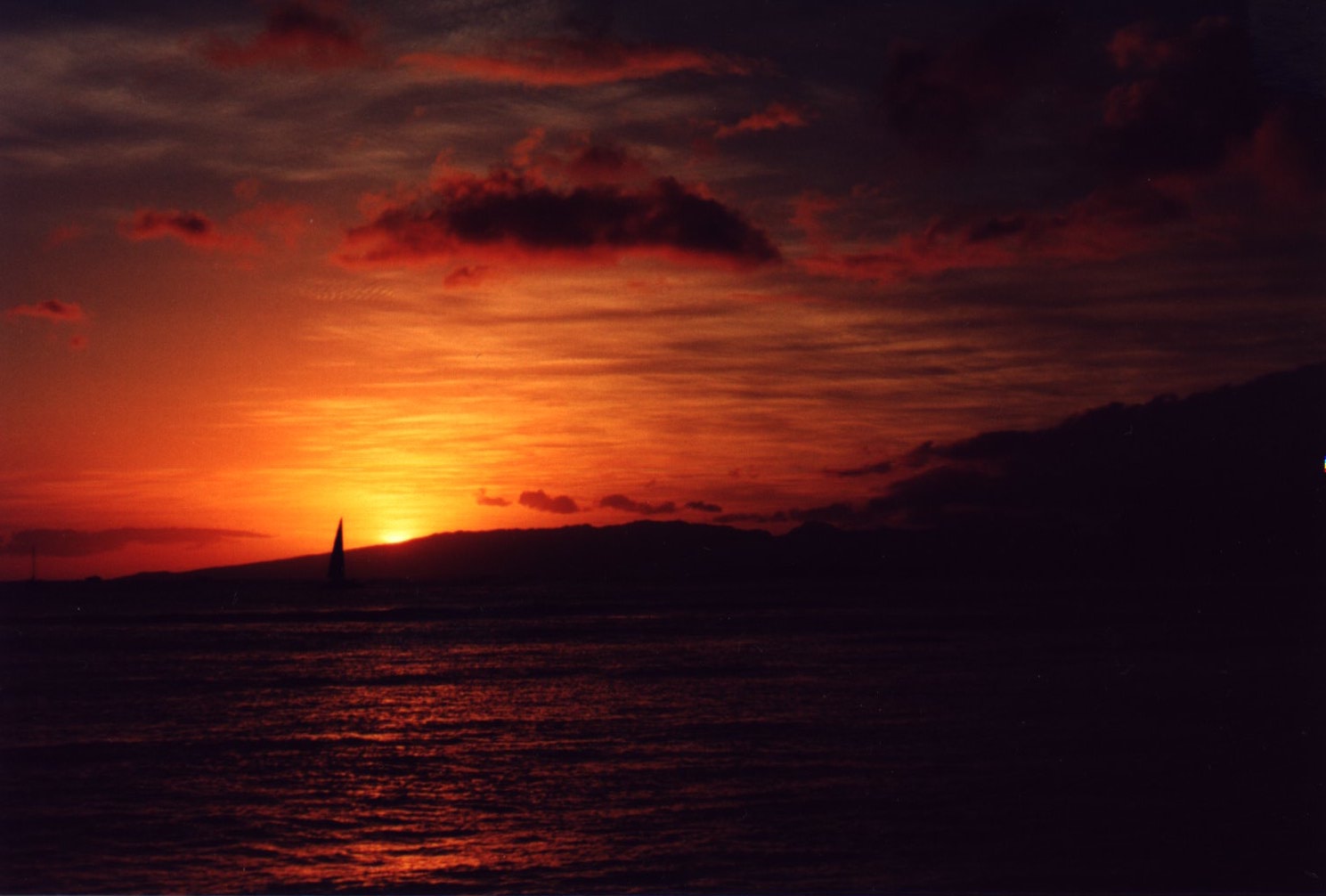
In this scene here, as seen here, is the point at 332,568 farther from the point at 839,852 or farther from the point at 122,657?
the point at 839,852

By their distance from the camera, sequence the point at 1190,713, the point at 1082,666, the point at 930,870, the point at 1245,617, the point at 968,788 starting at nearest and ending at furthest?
the point at 930,870
the point at 968,788
the point at 1190,713
the point at 1082,666
the point at 1245,617

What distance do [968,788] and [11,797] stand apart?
22.8m

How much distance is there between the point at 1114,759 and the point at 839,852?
40.9 feet

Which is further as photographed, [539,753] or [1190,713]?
[1190,713]

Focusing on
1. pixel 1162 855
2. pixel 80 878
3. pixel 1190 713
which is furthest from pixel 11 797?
pixel 1190 713

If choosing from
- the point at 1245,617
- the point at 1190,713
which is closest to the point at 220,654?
the point at 1190,713

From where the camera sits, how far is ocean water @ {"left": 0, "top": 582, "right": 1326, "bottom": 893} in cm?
2059

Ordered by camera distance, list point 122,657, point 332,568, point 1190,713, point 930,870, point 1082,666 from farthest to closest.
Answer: point 332,568
point 122,657
point 1082,666
point 1190,713
point 930,870

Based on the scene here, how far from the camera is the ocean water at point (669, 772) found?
67.6ft

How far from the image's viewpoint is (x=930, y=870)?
2006cm

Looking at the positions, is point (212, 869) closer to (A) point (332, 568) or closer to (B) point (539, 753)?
(B) point (539, 753)

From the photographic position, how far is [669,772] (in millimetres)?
29156

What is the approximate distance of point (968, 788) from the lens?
2644 centimetres

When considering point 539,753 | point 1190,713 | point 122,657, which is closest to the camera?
point 539,753
